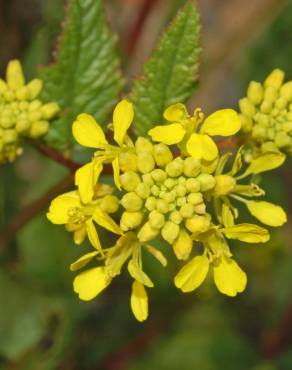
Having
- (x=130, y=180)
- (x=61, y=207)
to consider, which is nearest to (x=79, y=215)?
(x=61, y=207)

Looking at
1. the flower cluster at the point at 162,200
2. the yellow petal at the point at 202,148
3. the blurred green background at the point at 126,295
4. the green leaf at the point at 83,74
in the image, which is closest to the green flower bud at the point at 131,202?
the flower cluster at the point at 162,200

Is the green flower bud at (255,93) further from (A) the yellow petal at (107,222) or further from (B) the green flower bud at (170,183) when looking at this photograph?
(A) the yellow petal at (107,222)

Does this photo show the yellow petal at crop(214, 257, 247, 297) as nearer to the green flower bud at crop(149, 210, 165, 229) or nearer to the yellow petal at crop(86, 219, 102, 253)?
the green flower bud at crop(149, 210, 165, 229)

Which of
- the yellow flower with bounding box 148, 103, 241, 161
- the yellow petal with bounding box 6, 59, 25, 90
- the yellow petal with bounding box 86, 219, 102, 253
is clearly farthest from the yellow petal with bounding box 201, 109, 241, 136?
the yellow petal with bounding box 6, 59, 25, 90

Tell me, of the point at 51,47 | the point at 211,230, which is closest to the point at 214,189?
the point at 211,230

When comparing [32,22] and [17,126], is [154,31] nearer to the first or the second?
[32,22]

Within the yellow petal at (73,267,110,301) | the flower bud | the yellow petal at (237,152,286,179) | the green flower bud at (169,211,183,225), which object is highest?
the green flower bud at (169,211,183,225)
